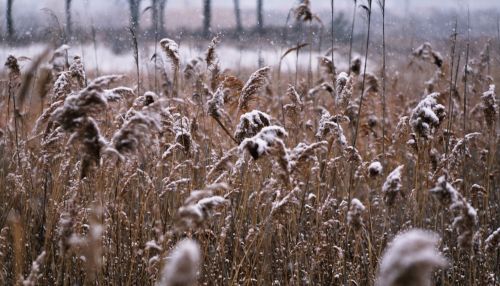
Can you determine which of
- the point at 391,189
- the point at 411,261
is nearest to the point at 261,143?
the point at 391,189

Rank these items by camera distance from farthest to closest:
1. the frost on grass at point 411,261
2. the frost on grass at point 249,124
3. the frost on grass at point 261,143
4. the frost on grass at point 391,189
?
1. the frost on grass at point 249,124
2. the frost on grass at point 391,189
3. the frost on grass at point 261,143
4. the frost on grass at point 411,261

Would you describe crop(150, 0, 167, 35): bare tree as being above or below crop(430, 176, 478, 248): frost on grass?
above

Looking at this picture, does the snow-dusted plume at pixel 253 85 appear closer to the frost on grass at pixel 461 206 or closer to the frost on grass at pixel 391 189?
the frost on grass at pixel 391 189

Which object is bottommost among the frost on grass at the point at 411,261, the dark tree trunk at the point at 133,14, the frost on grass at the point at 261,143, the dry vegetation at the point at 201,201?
the dry vegetation at the point at 201,201

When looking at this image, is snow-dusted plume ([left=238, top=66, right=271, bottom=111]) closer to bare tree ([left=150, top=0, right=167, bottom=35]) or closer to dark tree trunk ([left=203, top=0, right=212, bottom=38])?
bare tree ([left=150, top=0, right=167, bottom=35])

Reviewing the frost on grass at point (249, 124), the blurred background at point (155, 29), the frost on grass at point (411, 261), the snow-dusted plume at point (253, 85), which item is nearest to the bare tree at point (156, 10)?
the blurred background at point (155, 29)

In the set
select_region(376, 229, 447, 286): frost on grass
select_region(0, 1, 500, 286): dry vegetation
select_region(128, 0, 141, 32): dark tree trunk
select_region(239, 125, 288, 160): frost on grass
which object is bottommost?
select_region(0, 1, 500, 286): dry vegetation

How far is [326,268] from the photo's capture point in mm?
2846

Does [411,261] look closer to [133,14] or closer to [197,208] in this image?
[197,208]

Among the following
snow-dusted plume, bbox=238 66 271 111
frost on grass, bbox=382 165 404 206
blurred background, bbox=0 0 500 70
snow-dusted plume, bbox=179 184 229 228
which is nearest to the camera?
snow-dusted plume, bbox=179 184 229 228

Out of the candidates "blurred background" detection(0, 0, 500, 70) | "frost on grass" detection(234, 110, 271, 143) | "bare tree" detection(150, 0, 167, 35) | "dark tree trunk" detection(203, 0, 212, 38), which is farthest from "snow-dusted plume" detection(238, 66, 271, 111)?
"dark tree trunk" detection(203, 0, 212, 38)

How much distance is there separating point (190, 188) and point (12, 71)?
1.16m

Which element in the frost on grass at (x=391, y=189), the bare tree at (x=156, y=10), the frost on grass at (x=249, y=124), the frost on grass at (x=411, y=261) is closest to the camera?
the frost on grass at (x=411, y=261)

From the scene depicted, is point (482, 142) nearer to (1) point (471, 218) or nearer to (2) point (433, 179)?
(2) point (433, 179)
